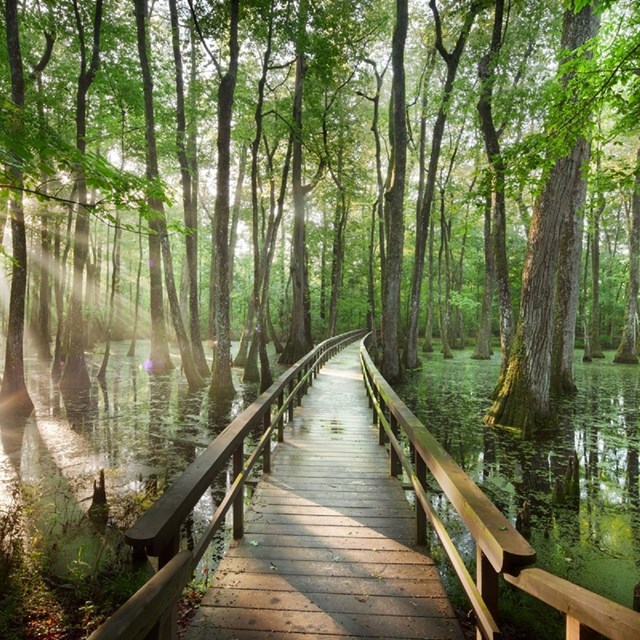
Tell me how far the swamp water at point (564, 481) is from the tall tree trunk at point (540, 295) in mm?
555

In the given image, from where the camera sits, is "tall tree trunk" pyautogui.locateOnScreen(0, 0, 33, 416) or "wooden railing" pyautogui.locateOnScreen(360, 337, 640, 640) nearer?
"wooden railing" pyautogui.locateOnScreen(360, 337, 640, 640)

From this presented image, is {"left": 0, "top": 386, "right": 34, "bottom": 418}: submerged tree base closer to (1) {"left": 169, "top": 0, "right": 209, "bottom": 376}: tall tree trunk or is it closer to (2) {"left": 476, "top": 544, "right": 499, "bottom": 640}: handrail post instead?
(1) {"left": 169, "top": 0, "right": 209, "bottom": 376}: tall tree trunk

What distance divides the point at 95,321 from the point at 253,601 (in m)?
32.9

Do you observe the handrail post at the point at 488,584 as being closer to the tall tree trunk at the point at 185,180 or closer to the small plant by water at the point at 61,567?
the small plant by water at the point at 61,567

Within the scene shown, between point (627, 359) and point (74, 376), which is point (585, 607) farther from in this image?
point (627, 359)

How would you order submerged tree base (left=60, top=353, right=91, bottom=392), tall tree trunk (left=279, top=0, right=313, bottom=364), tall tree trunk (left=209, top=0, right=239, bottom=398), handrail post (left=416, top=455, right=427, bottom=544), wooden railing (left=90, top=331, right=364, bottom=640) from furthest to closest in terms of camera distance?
tall tree trunk (left=279, top=0, right=313, bottom=364), submerged tree base (left=60, top=353, right=91, bottom=392), tall tree trunk (left=209, top=0, right=239, bottom=398), handrail post (left=416, top=455, right=427, bottom=544), wooden railing (left=90, top=331, right=364, bottom=640)

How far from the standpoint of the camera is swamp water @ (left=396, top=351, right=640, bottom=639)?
13.0 ft

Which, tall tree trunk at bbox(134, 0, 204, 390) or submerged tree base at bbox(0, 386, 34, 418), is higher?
tall tree trunk at bbox(134, 0, 204, 390)

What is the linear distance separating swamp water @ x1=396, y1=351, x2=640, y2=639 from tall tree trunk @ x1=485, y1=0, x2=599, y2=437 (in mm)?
555

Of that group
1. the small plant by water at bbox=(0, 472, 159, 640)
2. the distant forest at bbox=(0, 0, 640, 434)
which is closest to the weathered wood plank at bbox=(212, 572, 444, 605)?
the small plant by water at bbox=(0, 472, 159, 640)

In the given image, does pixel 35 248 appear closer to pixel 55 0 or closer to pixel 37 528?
pixel 55 0

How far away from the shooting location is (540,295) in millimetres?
8258

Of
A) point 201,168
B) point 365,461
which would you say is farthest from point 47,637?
point 201,168

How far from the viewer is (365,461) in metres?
5.33
